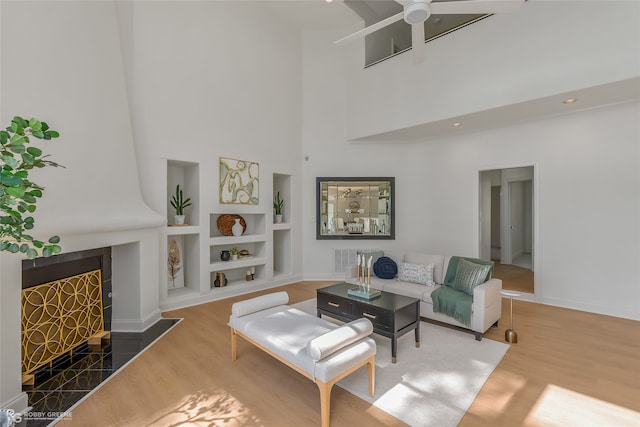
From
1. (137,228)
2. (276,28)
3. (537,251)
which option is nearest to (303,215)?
(137,228)

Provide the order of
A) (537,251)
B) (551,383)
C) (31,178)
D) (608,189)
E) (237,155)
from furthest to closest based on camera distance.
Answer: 1. (237,155)
2. (537,251)
3. (608,189)
4. (551,383)
5. (31,178)

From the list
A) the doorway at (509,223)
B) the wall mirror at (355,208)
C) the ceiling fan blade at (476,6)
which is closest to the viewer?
the ceiling fan blade at (476,6)

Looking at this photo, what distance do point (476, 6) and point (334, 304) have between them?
3299 millimetres

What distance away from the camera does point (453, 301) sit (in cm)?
350

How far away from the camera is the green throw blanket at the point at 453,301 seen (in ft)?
11.2

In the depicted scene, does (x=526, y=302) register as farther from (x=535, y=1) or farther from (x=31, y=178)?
(x=31, y=178)

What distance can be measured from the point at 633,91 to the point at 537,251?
2.45m

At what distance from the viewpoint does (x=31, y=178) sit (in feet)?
7.77

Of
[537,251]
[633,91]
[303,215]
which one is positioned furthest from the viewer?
[303,215]

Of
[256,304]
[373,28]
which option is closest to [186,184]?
[256,304]

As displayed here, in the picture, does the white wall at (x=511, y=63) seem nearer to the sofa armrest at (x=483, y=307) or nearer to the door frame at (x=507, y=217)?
the door frame at (x=507, y=217)

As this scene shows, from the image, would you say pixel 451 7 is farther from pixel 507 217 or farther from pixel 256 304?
pixel 507 217

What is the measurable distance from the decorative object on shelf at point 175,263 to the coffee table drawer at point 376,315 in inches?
132

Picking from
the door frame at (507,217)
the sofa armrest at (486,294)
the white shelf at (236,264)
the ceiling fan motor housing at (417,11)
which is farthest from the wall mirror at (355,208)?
the ceiling fan motor housing at (417,11)
